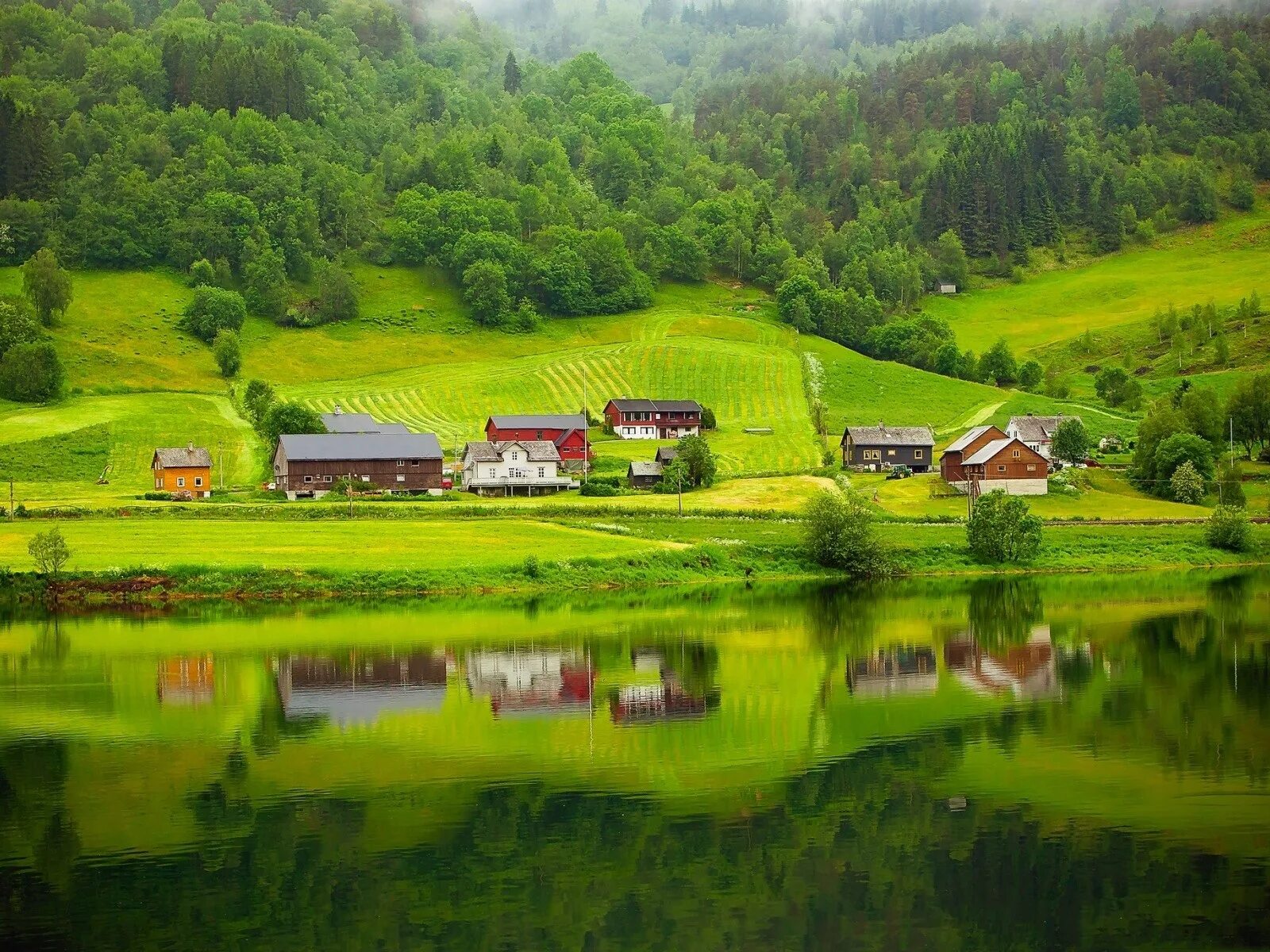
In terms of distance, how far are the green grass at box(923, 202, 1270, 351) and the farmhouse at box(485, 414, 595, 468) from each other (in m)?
64.5

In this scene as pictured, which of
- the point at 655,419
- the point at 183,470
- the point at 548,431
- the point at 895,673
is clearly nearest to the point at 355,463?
the point at 183,470

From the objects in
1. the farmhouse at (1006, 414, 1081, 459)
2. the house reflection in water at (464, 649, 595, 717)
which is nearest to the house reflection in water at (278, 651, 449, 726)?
the house reflection in water at (464, 649, 595, 717)

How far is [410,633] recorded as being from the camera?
168ft

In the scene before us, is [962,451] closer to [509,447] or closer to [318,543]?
[509,447]

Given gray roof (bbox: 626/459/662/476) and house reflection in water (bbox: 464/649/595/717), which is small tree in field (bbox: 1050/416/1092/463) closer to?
gray roof (bbox: 626/459/662/476)

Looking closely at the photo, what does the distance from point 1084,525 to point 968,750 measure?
45478 mm

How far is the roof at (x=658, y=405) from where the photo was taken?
110 m

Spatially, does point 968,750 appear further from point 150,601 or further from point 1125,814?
point 150,601

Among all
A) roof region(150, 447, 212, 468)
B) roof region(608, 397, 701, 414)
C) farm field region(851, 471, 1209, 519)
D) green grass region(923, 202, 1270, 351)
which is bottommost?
farm field region(851, 471, 1209, 519)

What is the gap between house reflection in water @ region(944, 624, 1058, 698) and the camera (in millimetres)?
42281

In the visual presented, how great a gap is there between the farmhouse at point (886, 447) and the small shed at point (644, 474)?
14556mm

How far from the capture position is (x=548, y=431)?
335 feet

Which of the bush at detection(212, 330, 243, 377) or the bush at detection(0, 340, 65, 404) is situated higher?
the bush at detection(212, 330, 243, 377)

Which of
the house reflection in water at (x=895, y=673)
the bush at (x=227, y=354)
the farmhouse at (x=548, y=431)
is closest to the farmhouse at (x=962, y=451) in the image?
the farmhouse at (x=548, y=431)
